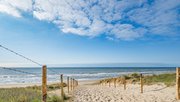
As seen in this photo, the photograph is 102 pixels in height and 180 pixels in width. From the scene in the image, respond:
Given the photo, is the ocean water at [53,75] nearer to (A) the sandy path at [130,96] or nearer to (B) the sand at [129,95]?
(B) the sand at [129,95]

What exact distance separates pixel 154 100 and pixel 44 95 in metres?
6.00

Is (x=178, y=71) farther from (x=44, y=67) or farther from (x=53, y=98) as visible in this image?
(x=44, y=67)

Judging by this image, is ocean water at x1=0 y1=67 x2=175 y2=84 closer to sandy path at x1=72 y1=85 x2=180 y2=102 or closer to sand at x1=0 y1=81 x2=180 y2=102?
sand at x1=0 y1=81 x2=180 y2=102

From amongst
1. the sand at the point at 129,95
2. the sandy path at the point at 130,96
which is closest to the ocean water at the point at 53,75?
the sand at the point at 129,95

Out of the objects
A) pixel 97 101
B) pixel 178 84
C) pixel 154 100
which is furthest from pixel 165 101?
pixel 97 101

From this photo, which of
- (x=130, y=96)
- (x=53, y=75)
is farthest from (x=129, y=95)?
(x=53, y=75)

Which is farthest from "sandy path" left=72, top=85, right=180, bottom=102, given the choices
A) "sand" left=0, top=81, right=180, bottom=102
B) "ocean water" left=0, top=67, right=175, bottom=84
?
"ocean water" left=0, top=67, right=175, bottom=84

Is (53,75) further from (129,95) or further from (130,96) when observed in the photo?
(130,96)

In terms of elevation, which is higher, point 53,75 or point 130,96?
point 130,96

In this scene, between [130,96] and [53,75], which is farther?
[53,75]

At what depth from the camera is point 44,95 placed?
6551 mm

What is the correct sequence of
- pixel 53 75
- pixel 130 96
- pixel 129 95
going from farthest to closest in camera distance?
1. pixel 53 75
2. pixel 129 95
3. pixel 130 96

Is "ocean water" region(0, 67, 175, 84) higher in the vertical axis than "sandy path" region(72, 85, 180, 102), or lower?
lower

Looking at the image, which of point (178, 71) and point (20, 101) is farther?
point (178, 71)
